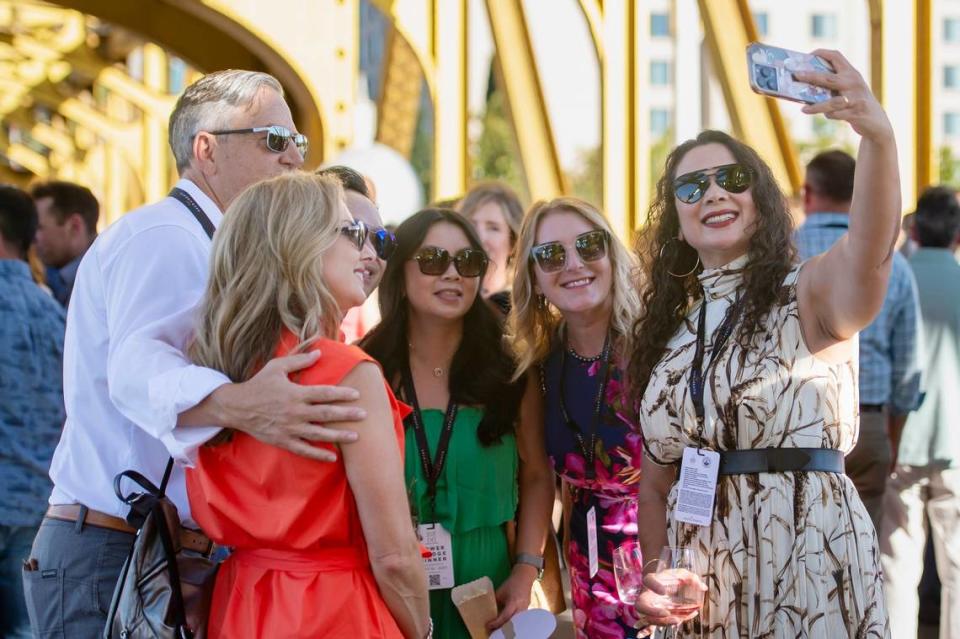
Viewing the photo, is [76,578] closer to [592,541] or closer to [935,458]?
[592,541]

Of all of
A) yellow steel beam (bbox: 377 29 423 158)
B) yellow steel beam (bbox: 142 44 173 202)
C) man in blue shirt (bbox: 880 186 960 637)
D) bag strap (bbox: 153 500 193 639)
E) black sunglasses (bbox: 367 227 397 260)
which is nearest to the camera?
bag strap (bbox: 153 500 193 639)

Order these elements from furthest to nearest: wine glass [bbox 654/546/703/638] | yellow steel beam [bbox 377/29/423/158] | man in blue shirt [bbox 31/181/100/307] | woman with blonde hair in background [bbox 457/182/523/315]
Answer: yellow steel beam [bbox 377/29/423/158] → man in blue shirt [bbox 31/181/100/307] → woman with blonde hair in background [bbox 457/182/523/315] → wine glass [bbox 654/546/703/638]

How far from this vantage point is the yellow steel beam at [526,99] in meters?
9.16

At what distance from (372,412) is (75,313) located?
2.99 feet

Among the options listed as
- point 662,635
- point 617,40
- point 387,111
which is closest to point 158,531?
point 662,635

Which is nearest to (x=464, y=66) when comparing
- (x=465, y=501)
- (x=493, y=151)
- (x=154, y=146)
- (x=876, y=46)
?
(x=876, y=46)

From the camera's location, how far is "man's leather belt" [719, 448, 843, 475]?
9.59ft

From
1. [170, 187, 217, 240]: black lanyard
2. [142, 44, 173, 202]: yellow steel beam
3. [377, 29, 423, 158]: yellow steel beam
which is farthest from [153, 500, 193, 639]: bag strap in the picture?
[142, 44, 173, 202]: yellow steel beam

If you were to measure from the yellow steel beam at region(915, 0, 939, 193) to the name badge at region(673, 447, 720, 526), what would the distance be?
4253 millimetres

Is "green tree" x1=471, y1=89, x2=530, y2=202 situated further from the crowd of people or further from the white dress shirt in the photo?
the white dress shirt

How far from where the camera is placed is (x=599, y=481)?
150 inches

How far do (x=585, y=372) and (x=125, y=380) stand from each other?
1550 millimetres

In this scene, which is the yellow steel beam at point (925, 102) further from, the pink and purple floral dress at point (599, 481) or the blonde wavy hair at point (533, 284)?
the pink and purple floral dress at point (599, 481)

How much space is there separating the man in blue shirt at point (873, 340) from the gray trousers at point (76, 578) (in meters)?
3.57
